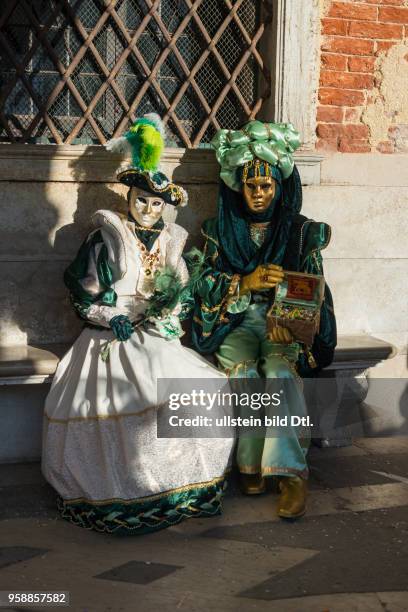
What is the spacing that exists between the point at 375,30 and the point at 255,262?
1.74 m

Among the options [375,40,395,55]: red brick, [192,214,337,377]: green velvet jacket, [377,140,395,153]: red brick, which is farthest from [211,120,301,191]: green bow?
[375,40,395,55]: red brick

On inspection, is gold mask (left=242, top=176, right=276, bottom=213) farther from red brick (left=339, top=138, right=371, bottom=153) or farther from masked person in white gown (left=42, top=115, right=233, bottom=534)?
red brick (left=339, top=138, right=371, bottom=153)

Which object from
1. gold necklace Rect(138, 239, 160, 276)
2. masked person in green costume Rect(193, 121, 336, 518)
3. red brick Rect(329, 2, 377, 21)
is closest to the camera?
gold necklace Rect(138, 239, 160, 276)

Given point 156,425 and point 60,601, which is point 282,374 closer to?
point 156,425

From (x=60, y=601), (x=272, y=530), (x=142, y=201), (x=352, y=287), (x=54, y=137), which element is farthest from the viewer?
(x=352, y=287)

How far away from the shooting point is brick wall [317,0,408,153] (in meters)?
5.46

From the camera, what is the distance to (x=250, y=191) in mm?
4797

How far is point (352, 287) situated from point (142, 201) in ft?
5.59

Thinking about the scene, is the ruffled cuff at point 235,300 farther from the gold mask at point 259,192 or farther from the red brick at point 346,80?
the red brick at point 346,80

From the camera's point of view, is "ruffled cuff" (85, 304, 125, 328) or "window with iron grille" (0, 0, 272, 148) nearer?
"ruffled cuff" (85, 304, 125, 328)

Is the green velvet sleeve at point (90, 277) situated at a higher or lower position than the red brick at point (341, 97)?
lower

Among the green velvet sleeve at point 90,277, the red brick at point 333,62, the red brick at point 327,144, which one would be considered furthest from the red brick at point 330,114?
the green velvet sleeve at point 90,277

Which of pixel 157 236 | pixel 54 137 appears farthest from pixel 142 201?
pixel 54 137

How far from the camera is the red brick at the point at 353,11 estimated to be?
5.43 m
